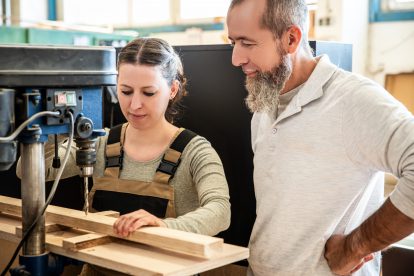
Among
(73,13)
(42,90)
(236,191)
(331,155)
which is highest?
(73,13)

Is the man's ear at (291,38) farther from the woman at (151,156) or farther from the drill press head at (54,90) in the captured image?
the drill press head at (54,90)

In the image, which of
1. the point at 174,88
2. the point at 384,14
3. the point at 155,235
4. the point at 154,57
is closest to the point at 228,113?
the point at 174,88

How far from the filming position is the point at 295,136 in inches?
53.5

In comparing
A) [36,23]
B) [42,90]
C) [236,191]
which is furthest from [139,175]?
[36,23]

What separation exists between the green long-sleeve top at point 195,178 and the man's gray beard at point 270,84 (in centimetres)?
19

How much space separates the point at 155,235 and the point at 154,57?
0.62 meters

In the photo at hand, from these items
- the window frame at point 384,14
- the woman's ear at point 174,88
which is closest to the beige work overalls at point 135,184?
the woman's ear at point 174,88

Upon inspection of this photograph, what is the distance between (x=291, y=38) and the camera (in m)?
1.42

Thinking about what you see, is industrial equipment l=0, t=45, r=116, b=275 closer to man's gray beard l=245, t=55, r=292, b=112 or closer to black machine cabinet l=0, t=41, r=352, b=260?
man's gray beard l=245, t=55, r=292, b=112

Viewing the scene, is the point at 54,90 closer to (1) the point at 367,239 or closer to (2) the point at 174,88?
(2) the point at 174,88

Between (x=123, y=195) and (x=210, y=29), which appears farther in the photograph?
(x=210, y=29)

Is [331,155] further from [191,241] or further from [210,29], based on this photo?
[210,29]

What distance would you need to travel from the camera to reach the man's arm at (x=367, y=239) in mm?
1201

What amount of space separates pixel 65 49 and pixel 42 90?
0.30 feet
